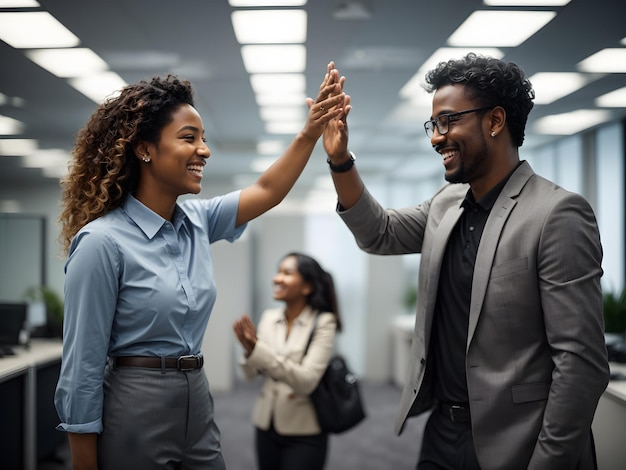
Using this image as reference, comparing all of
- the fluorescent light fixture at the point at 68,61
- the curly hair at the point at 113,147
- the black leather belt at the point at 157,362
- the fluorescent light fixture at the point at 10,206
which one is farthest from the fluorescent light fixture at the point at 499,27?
the fluorescent light fixture at the point at 10,206

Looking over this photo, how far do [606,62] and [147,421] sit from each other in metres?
2.77

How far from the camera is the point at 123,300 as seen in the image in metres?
1.33

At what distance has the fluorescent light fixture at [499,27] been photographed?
8.16 feet

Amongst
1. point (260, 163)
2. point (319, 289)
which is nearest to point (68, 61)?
point (319, 289)

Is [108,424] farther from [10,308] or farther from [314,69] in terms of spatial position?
[10,308]

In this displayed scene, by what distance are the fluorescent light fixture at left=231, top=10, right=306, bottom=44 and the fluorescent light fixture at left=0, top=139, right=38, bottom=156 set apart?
1.41 m

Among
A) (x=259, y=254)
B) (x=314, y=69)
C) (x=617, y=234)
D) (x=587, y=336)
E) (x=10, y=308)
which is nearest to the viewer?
(x=587, y=336)

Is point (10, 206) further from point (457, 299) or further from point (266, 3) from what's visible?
point (457, 299)

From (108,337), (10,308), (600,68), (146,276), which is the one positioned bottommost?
(10,308)

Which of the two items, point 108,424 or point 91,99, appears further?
point 91,99

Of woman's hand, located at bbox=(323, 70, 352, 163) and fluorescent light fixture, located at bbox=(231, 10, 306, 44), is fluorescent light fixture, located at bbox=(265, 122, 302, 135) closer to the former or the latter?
fluorescent light fixture, located at bbox=(231, 10, 306, 44)

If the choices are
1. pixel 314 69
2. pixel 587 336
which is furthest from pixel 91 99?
pixel 587 336

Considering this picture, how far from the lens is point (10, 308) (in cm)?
393

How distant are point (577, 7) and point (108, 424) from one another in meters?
2.38
